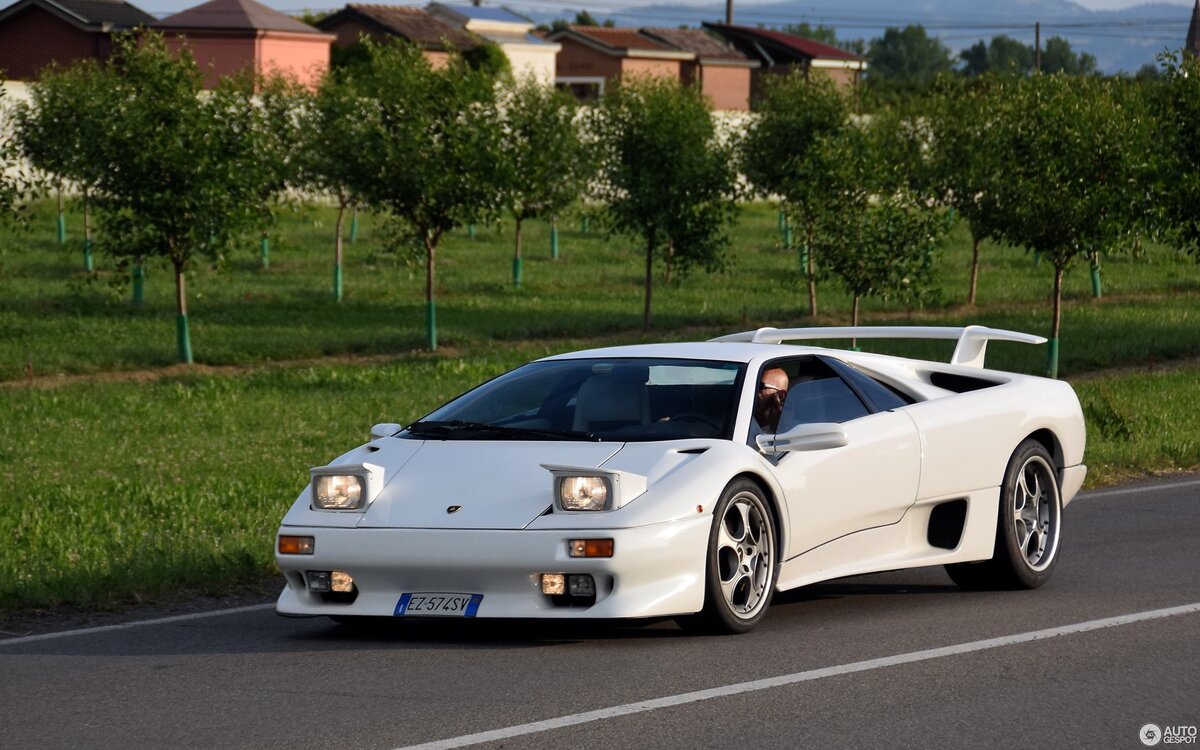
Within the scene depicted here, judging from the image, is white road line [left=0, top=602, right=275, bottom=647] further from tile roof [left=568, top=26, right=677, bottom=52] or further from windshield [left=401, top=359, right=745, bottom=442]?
tile roof [left=568, top=26, right=677, bottom=52]

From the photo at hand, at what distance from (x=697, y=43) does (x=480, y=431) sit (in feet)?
289

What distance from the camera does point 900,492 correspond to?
849 cm

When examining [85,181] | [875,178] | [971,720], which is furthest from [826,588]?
[85,181]

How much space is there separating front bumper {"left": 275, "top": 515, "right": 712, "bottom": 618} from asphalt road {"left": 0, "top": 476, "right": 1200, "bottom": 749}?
214mm

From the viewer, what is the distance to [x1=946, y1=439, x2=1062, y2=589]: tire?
8.89 metres

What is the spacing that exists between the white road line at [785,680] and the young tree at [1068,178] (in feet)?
58.5

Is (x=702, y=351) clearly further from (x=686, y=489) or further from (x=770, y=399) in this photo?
(x=686, y=489)

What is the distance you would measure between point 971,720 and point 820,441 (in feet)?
6.47

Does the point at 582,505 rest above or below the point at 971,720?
above

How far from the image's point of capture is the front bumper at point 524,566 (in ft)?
23.2

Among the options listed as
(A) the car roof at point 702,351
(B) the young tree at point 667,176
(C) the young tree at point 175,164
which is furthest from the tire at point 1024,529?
(B) the young tree at point 667,176

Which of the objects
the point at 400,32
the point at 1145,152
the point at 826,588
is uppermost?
the point at 400,32

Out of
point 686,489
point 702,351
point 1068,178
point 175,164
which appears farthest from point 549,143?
point 686,489

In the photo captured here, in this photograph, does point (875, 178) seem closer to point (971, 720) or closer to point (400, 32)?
point (971, 720)
